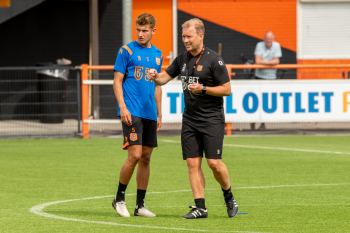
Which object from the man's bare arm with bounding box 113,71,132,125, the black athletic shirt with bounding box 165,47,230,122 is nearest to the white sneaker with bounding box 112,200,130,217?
the man's bare arm with bounding box 113,71,132,125

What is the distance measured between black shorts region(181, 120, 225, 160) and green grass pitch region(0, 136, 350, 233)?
663mm

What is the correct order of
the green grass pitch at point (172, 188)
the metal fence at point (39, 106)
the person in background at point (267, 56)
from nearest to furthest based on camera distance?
the green grass pitch at point (172, 188) < the metal fence at point (39, 106) < the person in background at point (267, 56)

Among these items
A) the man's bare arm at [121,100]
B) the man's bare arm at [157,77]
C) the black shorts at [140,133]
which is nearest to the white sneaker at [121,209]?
the black shorts at [140,133]

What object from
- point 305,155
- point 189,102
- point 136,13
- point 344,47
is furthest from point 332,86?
point 189,102

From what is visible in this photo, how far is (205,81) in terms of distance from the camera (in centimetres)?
663

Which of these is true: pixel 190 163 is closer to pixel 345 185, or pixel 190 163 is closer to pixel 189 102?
pixel 189 102

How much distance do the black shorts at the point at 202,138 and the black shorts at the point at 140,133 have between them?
420 millimetres

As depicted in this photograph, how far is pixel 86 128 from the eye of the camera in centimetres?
1550

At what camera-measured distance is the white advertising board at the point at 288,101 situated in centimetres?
1552

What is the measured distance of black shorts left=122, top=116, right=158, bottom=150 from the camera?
22.4 feet

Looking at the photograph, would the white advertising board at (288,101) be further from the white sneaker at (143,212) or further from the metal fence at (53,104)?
the white sneaker at (143,212)

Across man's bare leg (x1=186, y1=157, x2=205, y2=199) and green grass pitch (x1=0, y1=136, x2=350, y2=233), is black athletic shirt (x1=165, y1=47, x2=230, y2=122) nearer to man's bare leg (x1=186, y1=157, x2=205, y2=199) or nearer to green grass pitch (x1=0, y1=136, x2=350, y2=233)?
man's bare leg (x1=186, y1=157, x2=205, y2=199)

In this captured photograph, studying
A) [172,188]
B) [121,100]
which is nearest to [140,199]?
[121,100]

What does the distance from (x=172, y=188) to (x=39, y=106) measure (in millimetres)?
7508
